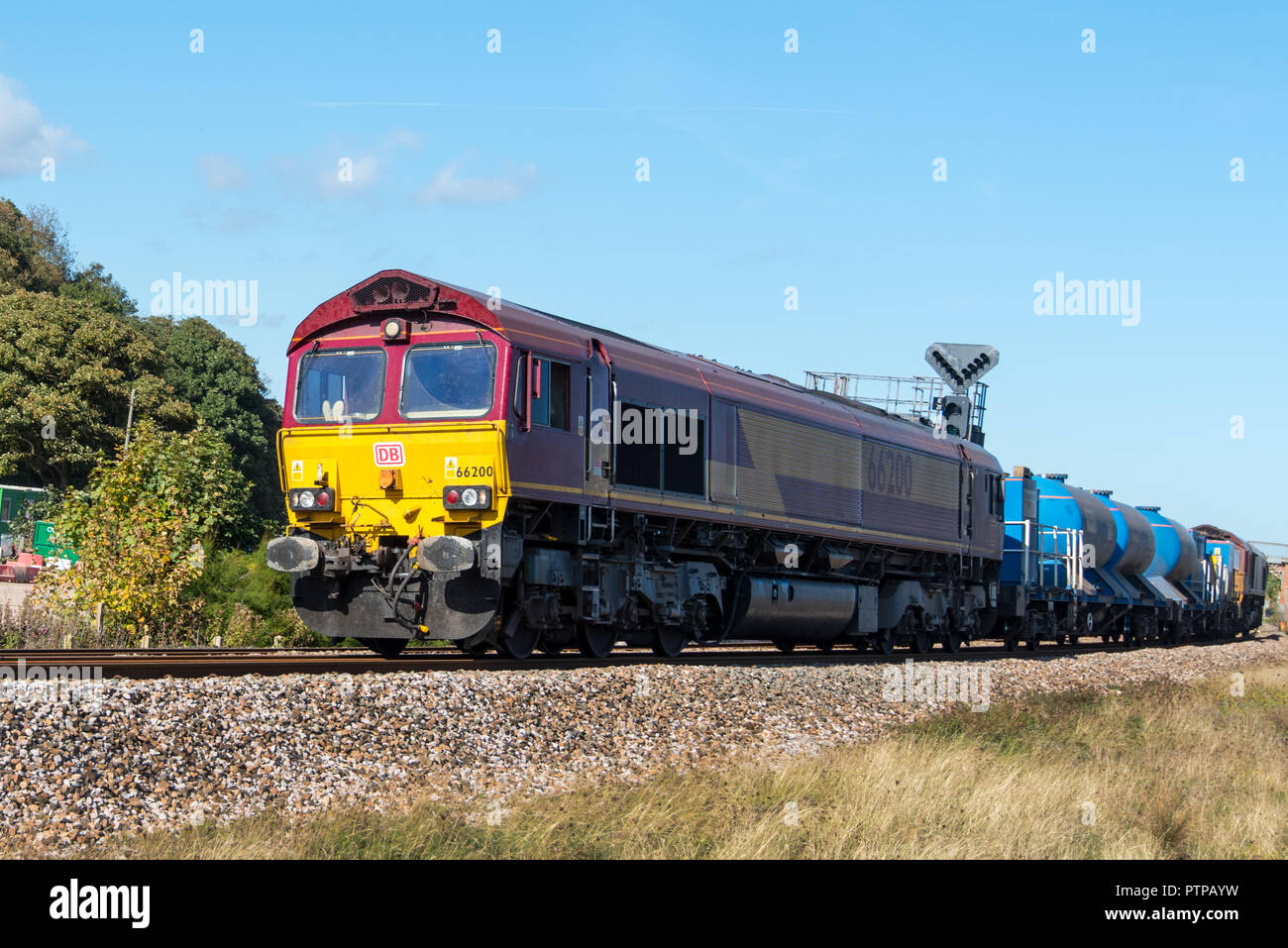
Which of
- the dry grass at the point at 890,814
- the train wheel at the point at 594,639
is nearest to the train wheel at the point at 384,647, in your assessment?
the train wheel at the point at 594,639

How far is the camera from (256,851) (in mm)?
7527

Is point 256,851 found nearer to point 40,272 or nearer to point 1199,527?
point 1199,527

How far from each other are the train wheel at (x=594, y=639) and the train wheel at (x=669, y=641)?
1.00 meters

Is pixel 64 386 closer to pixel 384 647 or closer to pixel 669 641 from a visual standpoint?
pixel 384 647

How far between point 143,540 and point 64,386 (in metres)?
24.6

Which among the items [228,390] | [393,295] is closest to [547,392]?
[393,295]

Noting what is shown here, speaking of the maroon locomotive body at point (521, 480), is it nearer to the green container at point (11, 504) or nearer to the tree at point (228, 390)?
the green container at point (11, 504)

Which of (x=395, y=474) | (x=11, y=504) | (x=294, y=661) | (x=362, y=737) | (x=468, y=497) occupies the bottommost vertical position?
(x=362, y=737)

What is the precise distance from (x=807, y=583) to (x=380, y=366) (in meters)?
8.23

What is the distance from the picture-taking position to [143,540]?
2250cm

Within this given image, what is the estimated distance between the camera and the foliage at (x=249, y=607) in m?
23.5

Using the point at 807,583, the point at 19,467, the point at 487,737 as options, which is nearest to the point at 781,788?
the point at 487,737

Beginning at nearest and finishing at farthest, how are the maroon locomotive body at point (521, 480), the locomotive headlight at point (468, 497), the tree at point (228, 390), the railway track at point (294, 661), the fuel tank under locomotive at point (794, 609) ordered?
the railway track at point (294, 661) < the locomotive headlight at point (468, 497) < the maroon locomotive body at point (521, 480) < the fuel tank under locomotive at point (794, 609) < the tree at point (228, 390)

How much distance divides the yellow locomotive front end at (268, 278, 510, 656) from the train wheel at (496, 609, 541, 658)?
56cm
